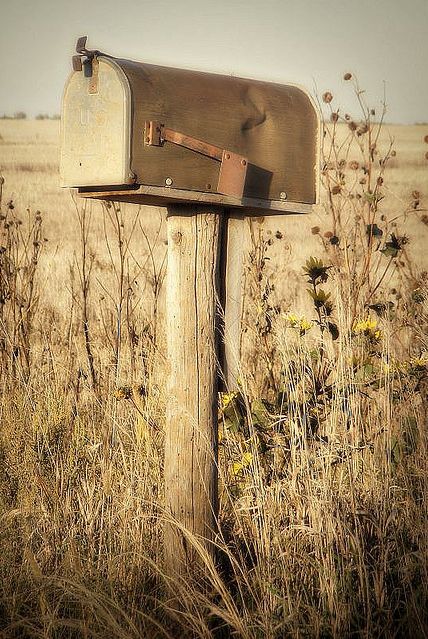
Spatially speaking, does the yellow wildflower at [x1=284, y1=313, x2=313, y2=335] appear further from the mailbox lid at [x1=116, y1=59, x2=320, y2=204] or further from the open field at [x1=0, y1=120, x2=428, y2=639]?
the mailbox lid at [x1=116, y1=59, x2=320, y2=204]

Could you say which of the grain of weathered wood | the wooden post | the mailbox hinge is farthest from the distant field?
the mailbox hinge

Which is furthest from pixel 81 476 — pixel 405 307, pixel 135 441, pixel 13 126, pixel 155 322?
pixel 13 126

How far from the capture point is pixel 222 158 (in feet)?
9.11

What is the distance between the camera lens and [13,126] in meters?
36.9

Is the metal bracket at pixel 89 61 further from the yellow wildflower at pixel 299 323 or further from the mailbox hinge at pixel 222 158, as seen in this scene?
the yellow wildflower at pixel 299 323

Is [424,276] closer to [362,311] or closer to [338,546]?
[362,311]

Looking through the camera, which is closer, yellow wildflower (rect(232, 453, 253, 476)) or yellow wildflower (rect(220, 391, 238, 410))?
yellow wildflower (rect(232, 453, 253, 476))

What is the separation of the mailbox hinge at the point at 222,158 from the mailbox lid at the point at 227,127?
32mm

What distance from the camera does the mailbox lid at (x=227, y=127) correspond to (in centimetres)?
266

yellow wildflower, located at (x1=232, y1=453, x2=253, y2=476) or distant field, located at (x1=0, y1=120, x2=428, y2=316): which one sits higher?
distant field, located at (x1=0, y1=120, x2=428, y2=316)

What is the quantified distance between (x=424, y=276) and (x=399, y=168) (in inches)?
837

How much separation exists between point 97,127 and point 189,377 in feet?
2.69

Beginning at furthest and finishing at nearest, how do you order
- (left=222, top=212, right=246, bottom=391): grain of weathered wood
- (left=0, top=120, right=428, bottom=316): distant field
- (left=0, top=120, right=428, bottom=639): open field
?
1. (left=0, top=120, right=428, bottom=316): distant field
2. (left=222, top=212, right=246, bottom=391): grain of weathered wood
3. (left=0, top=120, right=428, bottom=639): open field

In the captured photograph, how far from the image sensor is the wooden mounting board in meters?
2.69
